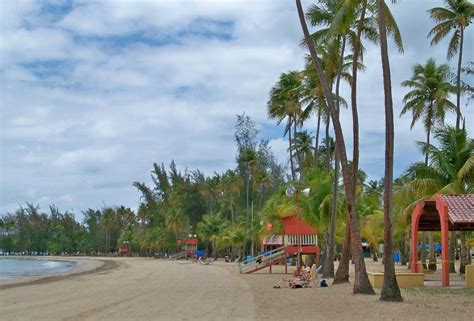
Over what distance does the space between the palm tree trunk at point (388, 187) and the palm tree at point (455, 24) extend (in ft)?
59.5

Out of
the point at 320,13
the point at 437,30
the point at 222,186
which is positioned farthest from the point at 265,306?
the point at 222,186

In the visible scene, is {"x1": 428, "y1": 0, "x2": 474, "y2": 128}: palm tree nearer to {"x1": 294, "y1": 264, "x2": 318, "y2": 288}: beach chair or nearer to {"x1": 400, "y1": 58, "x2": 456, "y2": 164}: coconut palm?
{"x1": 400, "y1": 58, "x2": 456, "y2": 164}: coconut palm

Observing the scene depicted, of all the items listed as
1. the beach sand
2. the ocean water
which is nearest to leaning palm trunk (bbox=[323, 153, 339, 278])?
the beach sand

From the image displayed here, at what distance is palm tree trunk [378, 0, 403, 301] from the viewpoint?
1761 centimetres

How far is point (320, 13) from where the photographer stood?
24.5m

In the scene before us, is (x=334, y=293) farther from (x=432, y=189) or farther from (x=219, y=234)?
(x=219, y=234)

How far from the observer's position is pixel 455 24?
34.7 m

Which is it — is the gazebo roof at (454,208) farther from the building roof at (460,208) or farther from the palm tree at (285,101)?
the palm tree at (285,101)

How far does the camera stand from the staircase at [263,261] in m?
39.6

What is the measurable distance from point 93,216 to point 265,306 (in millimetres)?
129576

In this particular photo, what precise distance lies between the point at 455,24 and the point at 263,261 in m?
18.2

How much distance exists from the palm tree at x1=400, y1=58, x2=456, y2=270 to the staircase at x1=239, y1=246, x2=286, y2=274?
30.6ft

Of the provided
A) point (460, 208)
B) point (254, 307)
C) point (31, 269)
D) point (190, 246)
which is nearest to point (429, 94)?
point (460, 208)

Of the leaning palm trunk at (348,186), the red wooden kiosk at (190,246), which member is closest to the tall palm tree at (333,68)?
the leaning palm trunk at (348,186)
